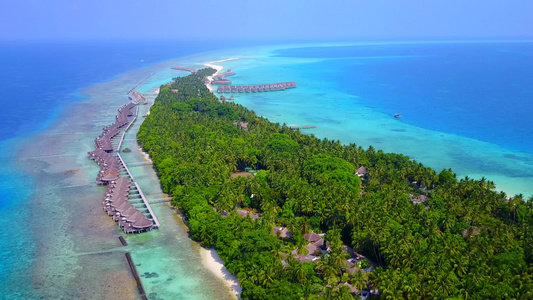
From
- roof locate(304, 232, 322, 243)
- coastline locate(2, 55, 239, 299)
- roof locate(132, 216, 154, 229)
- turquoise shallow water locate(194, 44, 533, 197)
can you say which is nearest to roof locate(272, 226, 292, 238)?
roof locate(304, 232, 322, 243)

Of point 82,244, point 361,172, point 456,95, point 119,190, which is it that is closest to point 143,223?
point 82,244

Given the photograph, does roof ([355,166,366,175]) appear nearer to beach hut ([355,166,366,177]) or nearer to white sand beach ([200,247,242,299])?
beach hut ([355,166,366,177])

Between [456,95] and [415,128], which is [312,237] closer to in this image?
[415,128]

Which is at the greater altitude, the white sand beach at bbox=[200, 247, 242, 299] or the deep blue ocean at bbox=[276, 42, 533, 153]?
the deep blue ocean at bbox=[276, 42, 533, 153]

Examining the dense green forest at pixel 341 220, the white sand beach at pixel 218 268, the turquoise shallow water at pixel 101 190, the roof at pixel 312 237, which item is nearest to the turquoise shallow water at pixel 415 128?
the turquoise shallow water at pixel 101 190

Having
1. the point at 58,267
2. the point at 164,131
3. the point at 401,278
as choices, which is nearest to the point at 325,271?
the point at 401,278

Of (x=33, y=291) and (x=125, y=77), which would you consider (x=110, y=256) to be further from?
(x=125, y=77)

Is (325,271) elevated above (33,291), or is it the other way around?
(325,271)

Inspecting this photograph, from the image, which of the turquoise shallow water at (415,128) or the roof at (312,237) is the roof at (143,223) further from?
the turquoise shallow water at (415,128)

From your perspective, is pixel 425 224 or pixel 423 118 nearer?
pixel 425 224
